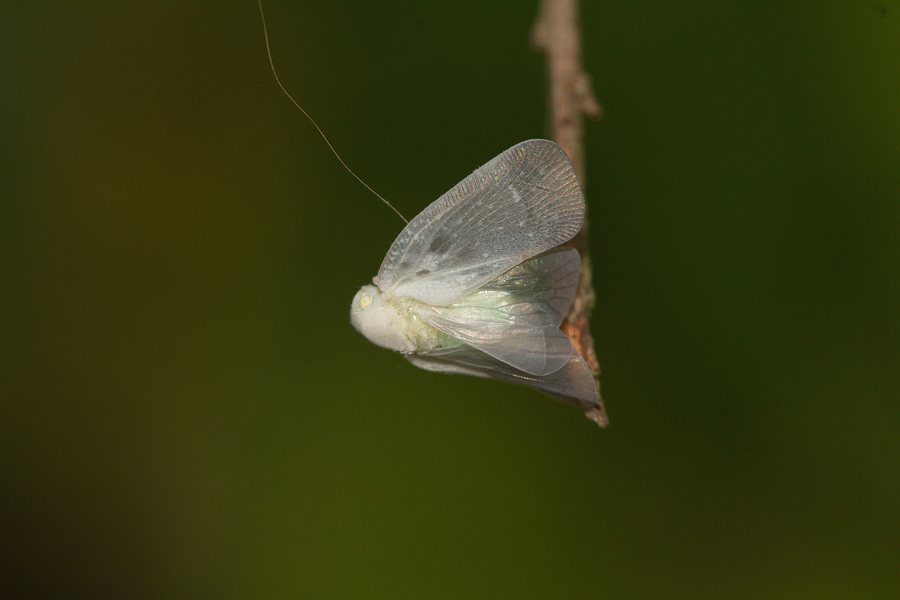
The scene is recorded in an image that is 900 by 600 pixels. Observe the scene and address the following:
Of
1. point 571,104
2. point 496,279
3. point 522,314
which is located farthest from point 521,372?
point 571,104

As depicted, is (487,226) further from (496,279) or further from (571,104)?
(571,104)

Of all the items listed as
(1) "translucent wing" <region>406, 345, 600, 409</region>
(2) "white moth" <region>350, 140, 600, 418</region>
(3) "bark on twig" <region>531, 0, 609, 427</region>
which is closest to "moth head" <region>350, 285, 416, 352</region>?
(2) "white moth" <region>350, 140, 600, 418</region>

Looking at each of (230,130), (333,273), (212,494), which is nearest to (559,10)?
(333,273)

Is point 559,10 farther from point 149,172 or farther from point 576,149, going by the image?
point 149,172

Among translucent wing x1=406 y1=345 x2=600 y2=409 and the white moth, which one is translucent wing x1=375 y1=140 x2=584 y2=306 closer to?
the white moth

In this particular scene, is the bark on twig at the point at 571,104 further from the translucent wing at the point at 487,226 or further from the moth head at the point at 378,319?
the moth head at the point at 378,319

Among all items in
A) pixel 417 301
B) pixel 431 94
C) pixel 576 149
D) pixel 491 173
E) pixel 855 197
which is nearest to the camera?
pixel 491 173

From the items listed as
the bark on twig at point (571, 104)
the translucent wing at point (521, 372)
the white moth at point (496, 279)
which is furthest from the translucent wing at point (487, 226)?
the bark on twig at point (571, 104)
